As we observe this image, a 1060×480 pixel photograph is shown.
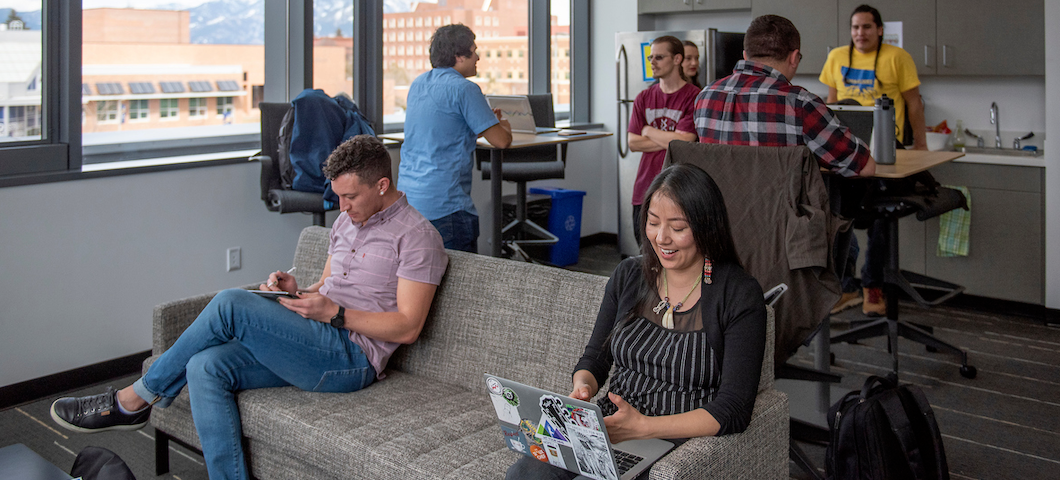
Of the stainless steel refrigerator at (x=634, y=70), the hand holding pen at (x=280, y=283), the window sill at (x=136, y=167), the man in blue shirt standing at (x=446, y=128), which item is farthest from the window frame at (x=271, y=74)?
the hand holding pen at (x=280, y=283)

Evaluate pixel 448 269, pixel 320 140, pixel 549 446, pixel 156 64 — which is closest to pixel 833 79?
pixel 320 140

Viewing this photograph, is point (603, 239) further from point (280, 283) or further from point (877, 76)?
point (280, 283)

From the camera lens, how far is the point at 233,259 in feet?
14.2

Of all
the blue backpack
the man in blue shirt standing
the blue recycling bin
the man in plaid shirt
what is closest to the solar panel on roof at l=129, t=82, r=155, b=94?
the blue backpack

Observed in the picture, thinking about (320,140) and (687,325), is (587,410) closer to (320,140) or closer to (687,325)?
(687,325)

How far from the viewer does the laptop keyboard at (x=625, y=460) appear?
173 centimetres

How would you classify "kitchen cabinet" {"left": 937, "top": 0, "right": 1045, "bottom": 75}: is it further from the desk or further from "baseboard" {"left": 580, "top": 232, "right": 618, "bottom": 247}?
"baseboard" {"left": 580, "top": 232, "right": 618, "bottom": 247}

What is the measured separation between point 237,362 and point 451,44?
5.21ft

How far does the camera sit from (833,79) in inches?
202

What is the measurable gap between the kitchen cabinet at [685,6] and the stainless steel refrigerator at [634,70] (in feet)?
0.66

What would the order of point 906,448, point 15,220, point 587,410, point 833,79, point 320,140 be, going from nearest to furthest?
point 587,410, point 906,448, point 15,220, point 320,140, point 833,79

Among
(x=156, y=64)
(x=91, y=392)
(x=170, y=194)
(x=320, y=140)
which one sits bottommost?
(x=91, y=392)

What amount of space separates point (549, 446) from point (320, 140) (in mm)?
2832

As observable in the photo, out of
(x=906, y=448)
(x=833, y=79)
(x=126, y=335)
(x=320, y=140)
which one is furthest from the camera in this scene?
(x=833, y=79)
